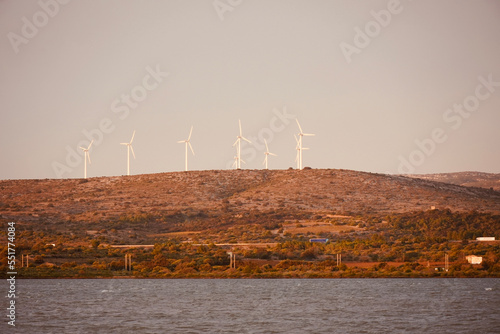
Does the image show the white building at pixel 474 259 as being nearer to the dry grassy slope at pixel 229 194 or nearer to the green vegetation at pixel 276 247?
the green vegetation at pixel 276 247

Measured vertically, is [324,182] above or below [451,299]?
above

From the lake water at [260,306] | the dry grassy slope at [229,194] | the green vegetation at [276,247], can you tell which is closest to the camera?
the lake water at [260,306]

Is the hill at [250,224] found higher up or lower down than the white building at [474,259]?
higher up

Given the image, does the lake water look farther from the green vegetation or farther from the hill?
the hill

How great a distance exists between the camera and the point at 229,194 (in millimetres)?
166750

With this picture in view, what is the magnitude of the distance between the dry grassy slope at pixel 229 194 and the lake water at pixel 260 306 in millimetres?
54274

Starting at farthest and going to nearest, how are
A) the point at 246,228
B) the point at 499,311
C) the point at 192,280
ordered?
the point at 246,228, the point at 192,280, the point at 499,311

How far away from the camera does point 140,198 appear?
160m

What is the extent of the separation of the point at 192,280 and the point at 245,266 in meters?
7.31

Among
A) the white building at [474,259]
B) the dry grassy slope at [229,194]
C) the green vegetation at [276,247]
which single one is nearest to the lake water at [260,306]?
the green vegetation at [276,247]

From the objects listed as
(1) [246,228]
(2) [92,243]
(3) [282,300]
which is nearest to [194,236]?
(1) [246,228]

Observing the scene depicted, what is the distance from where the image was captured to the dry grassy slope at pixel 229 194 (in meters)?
149

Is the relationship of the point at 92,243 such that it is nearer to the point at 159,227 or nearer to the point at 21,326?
the point at 159,227

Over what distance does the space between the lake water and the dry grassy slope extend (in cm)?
5427
